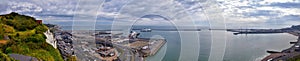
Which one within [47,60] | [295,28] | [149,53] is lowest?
[295,28]

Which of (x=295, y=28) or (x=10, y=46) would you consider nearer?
(x=10, y=46)

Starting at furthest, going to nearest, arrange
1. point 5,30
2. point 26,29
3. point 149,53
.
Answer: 1. point 149,53
2. point 26,29
3. point 5,30

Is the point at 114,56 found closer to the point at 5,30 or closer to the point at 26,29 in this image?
the point at 26,29

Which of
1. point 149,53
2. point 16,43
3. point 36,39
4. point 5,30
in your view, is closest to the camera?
point 16,43

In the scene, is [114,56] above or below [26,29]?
below

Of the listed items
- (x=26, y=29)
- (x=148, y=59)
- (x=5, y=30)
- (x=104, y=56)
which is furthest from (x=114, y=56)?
(x=5, y=30)

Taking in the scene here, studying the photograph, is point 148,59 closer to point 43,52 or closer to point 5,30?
point 5,30

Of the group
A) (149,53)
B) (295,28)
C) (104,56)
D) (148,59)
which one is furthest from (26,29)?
(295,28)

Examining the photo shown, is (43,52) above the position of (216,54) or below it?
above

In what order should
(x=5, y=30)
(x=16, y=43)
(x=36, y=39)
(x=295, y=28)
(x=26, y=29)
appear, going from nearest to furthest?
(x=16, y=43) < (x=36, y=39) < (x=5, y=30) < (x=26, y=29) < (x=295, y=28)
